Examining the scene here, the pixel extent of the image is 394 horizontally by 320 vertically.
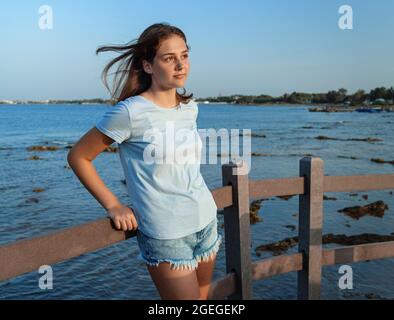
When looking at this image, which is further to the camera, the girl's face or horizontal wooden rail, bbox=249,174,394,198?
horizontal wooden rail, bbox=249,174,394,198

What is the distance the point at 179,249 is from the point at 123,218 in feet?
0.96

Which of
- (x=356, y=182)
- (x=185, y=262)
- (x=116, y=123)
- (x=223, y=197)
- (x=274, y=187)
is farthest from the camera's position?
(x=356, y=182)

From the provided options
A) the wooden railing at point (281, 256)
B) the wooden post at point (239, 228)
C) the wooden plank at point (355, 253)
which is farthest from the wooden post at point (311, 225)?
the wooden post at point (239, 228)

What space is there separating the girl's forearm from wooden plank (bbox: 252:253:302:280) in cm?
138

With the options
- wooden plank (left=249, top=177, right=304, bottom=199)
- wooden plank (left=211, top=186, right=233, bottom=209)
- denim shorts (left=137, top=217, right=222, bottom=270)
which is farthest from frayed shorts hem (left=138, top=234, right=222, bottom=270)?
wooden plank (left=249, top=177, right=304, bottom=199)

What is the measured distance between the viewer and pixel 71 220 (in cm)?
1205

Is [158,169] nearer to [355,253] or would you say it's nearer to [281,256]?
[281,256]

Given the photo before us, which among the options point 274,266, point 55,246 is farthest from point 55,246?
point 274,266

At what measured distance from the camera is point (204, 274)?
7.57ft

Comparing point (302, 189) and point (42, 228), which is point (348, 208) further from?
point (302, 189)

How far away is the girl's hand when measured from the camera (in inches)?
78.7

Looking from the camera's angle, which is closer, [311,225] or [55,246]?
[55,246]

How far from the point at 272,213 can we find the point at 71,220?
17.6 feet

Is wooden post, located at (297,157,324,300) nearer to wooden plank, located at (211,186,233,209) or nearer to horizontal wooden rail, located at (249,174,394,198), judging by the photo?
horizontal wooden rail, located at (249,174,394,198)
